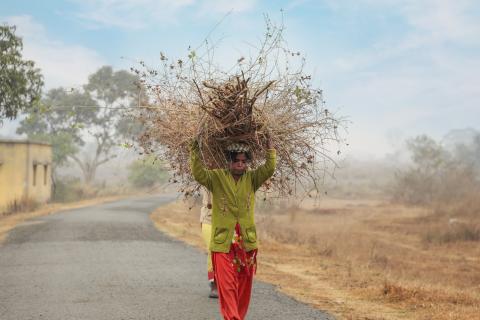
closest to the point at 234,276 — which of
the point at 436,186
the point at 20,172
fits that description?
the point at 20,172

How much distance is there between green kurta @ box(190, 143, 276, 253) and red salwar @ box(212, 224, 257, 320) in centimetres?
7

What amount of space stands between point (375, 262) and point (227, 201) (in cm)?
1022

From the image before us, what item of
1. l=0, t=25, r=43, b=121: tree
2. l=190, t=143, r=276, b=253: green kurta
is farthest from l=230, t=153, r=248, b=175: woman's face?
l=0, t=25, r=43, b=121: tree

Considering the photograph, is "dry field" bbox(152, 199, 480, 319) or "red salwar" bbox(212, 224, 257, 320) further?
"dry field" bbox(152, 199, 480, 319)

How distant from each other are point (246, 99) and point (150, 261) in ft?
20.1

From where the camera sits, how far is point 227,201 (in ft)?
15.9

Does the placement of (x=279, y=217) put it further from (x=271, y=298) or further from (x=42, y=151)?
(x=271, y=298)

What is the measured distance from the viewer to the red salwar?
15.3ft

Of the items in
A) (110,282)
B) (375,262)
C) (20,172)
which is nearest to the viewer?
(110,282)

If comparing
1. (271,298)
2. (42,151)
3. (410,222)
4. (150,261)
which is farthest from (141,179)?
(271,298)

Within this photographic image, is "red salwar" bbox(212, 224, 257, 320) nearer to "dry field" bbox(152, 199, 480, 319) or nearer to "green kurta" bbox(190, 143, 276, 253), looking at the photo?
"green kurta" bbox(190, 143, 276, 253)

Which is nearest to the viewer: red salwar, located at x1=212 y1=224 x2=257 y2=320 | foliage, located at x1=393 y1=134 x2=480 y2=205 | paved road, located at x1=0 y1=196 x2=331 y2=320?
red salwar, located at x1=212 y1=224 x2=257 y2=320

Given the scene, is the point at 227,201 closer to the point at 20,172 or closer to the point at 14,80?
the point at 14,80

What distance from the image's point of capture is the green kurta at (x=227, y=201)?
4.79 meters
